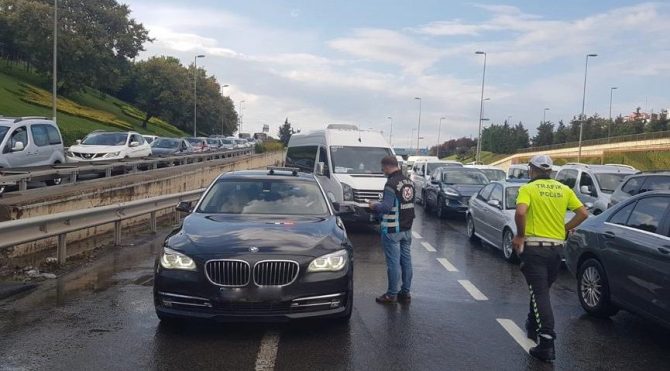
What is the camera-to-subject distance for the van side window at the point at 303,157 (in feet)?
55.7

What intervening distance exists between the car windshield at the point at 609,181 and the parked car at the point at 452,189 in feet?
9.94

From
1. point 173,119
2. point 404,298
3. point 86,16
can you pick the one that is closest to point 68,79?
point 86,16

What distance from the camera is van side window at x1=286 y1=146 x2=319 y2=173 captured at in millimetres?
16969

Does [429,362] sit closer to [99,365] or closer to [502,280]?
[99,365]

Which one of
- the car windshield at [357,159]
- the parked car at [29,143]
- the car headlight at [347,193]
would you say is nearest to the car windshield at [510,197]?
the car headlight at [347,193]

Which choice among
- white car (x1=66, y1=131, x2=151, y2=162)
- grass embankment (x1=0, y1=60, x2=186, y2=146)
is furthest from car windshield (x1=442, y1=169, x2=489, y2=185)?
grass embankment (x1=0, y1=60, x2=186, y2=146)

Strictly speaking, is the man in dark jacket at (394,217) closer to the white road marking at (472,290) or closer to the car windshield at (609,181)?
the white road marking at (472,290)

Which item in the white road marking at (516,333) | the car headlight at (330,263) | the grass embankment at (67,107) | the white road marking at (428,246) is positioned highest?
the grass embankment at (67,107)

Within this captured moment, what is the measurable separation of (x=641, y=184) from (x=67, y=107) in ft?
201

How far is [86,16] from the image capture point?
2689 inches

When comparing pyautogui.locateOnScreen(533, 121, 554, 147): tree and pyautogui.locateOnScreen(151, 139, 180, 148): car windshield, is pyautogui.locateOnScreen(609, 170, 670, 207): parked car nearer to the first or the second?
pyautogui.locateOnScreen(151, 139, 180, 148): car windshield

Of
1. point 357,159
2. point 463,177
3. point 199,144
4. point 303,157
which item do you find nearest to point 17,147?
point 303,157

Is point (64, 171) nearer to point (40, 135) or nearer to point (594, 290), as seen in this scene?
point (40, 135)

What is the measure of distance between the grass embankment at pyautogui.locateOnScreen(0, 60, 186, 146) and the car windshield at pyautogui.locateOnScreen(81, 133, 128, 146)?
18.9 meters
